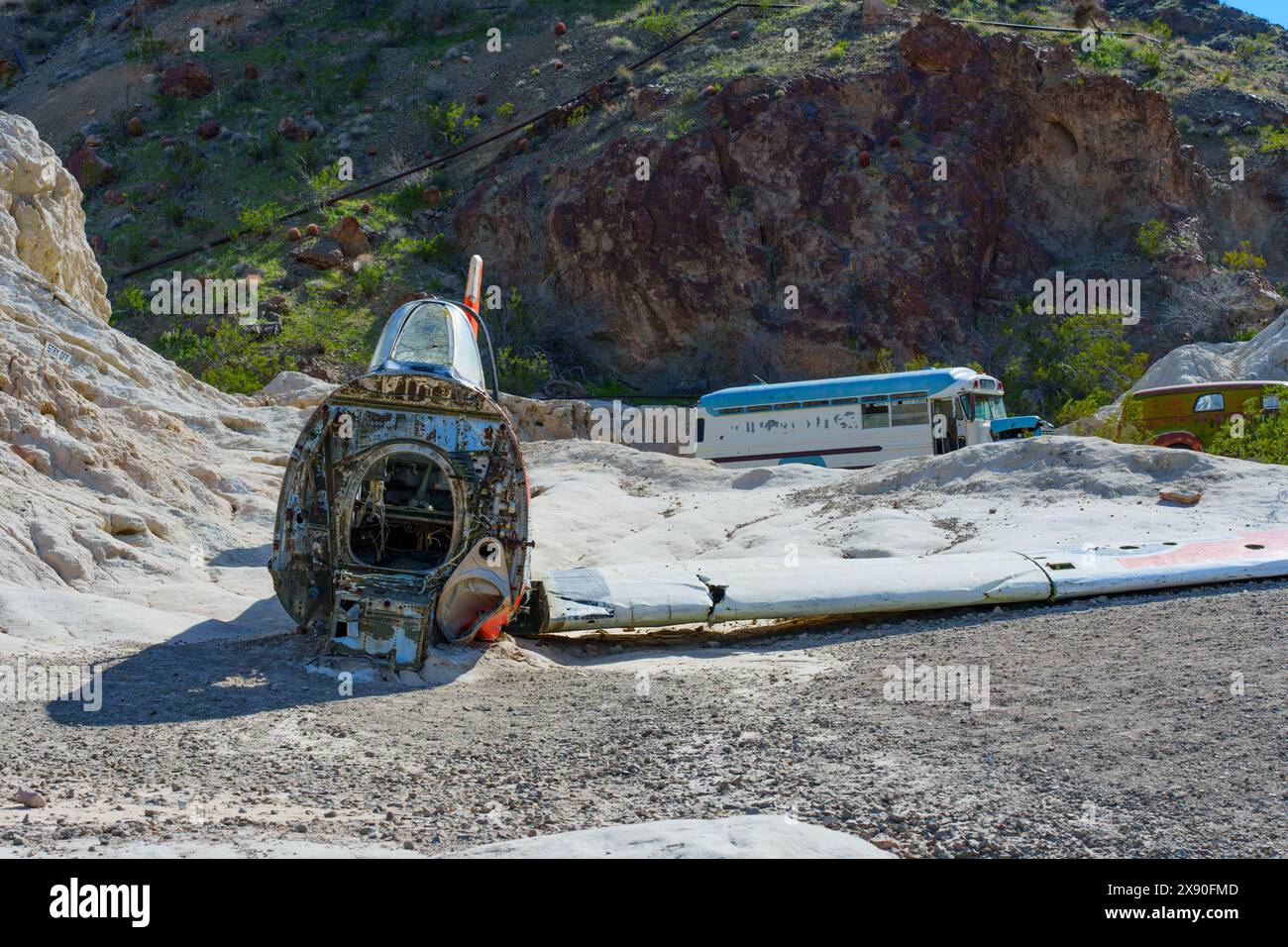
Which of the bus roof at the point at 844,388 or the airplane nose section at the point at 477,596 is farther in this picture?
the bus roof at the point at 844,388

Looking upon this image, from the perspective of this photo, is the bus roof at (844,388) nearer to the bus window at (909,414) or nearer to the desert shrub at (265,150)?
the bus window at (909,414)

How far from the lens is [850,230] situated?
122ft

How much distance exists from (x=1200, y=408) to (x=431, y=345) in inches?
619

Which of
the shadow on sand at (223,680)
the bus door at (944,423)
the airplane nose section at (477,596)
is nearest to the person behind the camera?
the shadow on sand at (223,680)

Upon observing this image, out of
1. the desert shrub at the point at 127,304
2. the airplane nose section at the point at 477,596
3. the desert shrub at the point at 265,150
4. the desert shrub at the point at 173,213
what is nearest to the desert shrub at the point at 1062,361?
the airplane nose section at the point at 477,596

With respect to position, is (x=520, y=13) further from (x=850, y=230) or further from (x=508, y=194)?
(x=850, y=230)

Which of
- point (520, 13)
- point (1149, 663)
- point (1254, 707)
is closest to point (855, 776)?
point (1254, 707)

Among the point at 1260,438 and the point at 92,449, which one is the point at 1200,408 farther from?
the point at 92,449

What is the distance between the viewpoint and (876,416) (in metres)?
24.6

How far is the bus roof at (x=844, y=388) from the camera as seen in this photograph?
23984mm

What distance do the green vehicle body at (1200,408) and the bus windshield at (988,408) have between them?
129 inches

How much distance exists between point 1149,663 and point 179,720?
5.96m

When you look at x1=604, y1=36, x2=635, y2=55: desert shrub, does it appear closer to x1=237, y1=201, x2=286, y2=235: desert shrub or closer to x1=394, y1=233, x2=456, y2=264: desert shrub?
x1=394, y1=233, x2=456, y2=264: desert shrub

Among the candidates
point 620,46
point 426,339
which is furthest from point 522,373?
point 426,339
